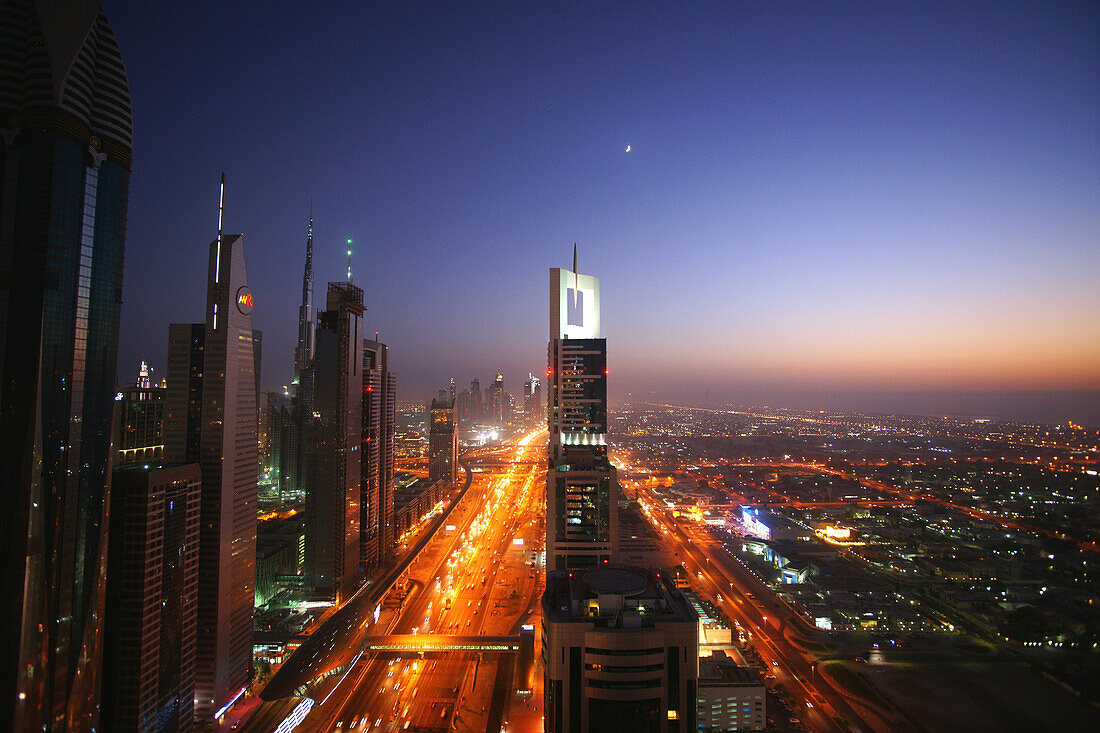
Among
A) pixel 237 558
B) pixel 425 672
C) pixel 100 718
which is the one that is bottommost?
pixel 425 672

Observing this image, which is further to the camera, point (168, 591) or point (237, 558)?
A: point (237, 558)

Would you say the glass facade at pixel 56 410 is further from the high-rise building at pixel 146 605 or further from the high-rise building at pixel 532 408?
the high-rise building at pixel 532 408

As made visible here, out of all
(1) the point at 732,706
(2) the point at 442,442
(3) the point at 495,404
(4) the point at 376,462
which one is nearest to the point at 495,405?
(3) the point at 495,404

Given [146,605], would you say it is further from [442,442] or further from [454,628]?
[442,442]

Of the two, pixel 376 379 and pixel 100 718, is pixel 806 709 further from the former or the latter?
pixel 376 379

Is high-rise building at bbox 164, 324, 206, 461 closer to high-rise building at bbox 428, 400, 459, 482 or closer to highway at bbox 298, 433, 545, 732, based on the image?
highway at bbox 298, 433, 545, 732


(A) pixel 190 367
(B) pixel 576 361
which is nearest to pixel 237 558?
(A) pixel 190 367

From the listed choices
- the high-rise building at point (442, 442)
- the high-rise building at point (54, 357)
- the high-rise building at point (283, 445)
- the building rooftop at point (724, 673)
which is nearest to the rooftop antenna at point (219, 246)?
the high-rise building at point (54, 357)
